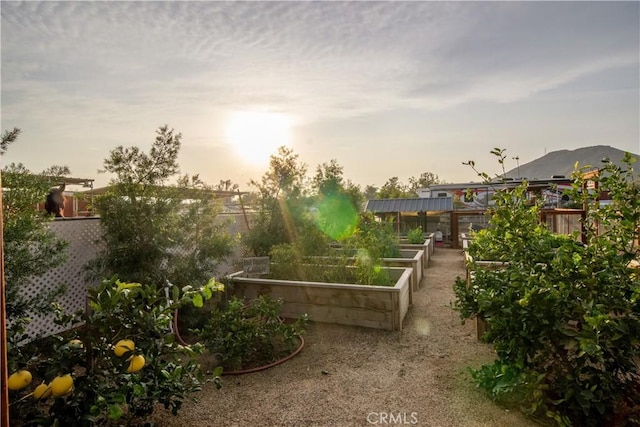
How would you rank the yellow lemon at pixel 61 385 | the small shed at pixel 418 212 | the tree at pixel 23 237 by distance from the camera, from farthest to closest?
1. the small shed at pixel 418 212
2. the tree at pixel 23 237
3. the yellow lemon at pixel 61 385

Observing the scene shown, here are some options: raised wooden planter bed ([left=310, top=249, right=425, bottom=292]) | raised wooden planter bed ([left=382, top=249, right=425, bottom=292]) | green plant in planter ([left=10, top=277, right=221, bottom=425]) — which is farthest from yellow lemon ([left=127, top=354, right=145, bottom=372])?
raised wooden planter bed ([left=382, top=249, right=425, bottom=292])

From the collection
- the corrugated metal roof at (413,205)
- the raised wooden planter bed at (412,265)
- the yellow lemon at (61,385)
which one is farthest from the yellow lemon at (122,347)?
the corrugated metal roof at (413,205)

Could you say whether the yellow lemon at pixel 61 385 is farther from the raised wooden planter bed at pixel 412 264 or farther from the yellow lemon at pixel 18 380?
the raised wooden planter bed at pixel 412 264

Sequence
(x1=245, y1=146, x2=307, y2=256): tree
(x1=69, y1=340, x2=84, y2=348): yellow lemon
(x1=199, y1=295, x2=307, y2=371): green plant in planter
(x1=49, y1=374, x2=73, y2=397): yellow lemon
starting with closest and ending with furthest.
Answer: (x1=49, y1=374, x2=73, y2=397): yellow lemon < (x1=69, y1=340, x2=84, y2=348): yellow lemon < (x1=199, y1=295, x2=307, y2=371): green plant in planter < (x1=245, y1=146, x2=307, y2=256): tree

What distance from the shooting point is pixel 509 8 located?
3.51m

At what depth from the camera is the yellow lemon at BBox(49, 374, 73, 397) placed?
1.66 meters

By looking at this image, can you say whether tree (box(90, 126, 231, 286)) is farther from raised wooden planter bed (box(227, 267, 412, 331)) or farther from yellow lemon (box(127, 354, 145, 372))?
yellow lemon (box(127, 354, 145, 372))

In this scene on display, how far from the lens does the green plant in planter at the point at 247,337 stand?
10.6ft

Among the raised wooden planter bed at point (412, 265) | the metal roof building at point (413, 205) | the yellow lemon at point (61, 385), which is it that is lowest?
the raised wooden planter bed at point (412, 265)

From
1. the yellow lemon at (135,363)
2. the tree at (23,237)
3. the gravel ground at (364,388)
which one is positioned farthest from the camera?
the tree at (23,237)

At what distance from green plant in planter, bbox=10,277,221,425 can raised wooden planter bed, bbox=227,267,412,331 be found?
2.38 m

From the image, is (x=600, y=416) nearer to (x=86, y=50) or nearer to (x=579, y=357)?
(x=579, y=357)

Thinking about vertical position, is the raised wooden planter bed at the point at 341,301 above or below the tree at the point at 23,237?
below

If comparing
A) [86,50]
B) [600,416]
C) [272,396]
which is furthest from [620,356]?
[86,50]
